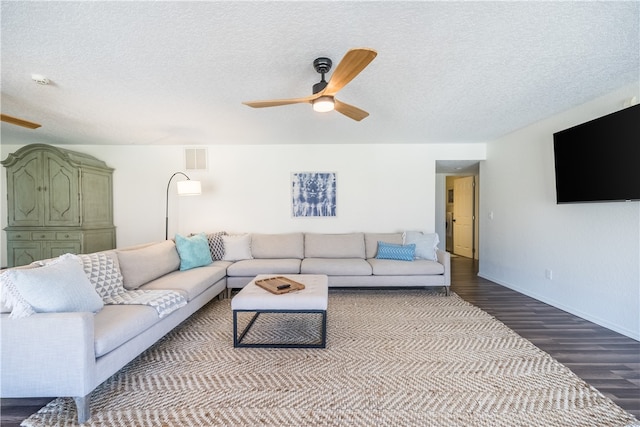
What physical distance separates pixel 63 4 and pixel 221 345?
2459mm

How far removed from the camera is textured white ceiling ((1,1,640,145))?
1451 millimetres

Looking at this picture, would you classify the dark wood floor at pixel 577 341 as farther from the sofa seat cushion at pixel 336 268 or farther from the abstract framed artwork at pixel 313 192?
the abstract framed artwork at pixel 313 192

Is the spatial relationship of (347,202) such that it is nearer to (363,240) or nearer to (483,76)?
(363,240)

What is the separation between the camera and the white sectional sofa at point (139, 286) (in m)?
1.42

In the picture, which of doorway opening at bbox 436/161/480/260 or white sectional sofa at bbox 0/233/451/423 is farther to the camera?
doorway opening at bbox 436/161/480/260

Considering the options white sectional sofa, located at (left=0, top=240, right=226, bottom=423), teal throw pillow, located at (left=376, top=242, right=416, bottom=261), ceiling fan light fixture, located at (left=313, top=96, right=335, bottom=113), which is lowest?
white sectional sofa, located at (left=0, top=240, right=226, bottom=423)

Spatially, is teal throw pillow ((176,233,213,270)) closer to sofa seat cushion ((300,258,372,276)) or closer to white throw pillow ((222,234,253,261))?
white throw pillow ((222,234,253,261))

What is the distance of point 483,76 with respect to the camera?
212cm

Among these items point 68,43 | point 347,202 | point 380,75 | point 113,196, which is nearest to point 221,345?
point 68,43

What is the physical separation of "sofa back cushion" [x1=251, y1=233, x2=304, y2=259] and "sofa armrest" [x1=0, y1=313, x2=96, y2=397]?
255cm

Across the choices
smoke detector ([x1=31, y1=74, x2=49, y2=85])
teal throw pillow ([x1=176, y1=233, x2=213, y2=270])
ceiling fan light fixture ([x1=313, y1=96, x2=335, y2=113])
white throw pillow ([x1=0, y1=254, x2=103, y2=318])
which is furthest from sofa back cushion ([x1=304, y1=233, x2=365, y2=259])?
smoke detector ([x1=31, y1=74, x2=49, y2=85])

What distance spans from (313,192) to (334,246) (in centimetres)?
102

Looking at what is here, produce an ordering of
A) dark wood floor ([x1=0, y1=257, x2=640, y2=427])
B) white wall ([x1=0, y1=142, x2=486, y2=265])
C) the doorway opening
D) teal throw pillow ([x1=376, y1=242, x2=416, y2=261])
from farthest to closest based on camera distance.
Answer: the doorway opening < white wall ([x1=0, y1=142, x2=486, y2=265]) < teal throw pillow ([x1=376, y1=242, x2=416, y2=261]) < dark wood floor ([x1=0, y1=257, x2=640, y2=427])

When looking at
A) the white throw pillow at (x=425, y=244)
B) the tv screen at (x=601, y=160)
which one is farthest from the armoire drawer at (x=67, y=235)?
the tv screen at (x=601, y=160)
